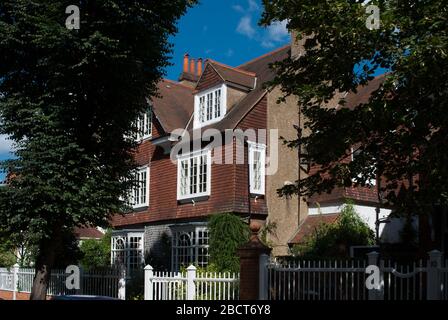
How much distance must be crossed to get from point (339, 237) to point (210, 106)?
832 cm

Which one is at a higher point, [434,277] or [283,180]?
[283,180]

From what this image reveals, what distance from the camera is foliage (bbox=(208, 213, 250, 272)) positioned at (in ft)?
70.7

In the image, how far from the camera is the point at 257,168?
947 inches

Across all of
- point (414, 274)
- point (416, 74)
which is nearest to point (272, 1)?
point (416, 74)

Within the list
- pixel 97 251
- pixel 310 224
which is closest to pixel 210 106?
pixel 310 224

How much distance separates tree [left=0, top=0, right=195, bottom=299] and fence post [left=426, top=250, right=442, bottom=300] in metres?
8.78

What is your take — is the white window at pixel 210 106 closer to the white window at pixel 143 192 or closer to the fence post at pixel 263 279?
the white window at pixel 143 192

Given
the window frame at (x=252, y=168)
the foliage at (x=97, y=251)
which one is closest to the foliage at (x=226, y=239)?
the window frame at (x=252, y=168)

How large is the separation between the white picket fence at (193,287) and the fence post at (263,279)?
3.45ft

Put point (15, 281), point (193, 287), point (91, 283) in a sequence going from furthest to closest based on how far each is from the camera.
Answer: point (15, 281) < point (91, 283) < point (193, 287)

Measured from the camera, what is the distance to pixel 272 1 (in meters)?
12.0

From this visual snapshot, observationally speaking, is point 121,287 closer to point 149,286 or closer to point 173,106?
point 149,286
